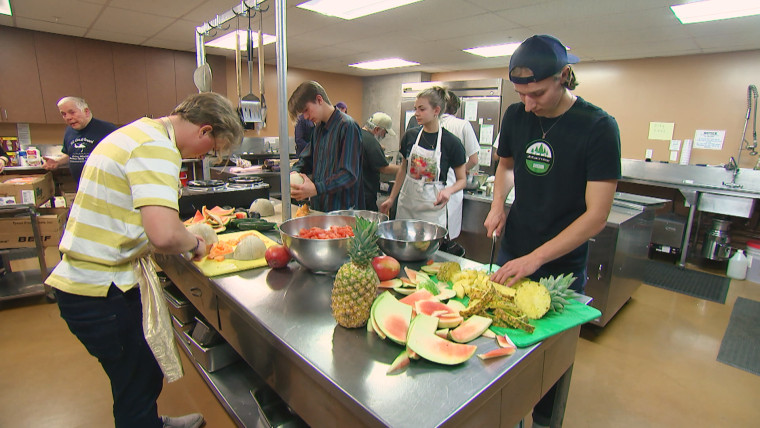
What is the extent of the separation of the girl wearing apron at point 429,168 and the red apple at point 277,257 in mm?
1213

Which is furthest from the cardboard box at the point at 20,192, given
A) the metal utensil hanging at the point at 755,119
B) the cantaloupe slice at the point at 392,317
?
the metal utensil hanging at the point at 755,119

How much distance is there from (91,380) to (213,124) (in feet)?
6.28

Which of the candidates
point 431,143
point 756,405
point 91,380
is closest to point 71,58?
point 91,380

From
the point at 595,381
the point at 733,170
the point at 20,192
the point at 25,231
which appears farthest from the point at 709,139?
the point at 20,192

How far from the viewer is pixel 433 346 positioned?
951 millimetres

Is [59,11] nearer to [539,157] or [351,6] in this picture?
[351,6]

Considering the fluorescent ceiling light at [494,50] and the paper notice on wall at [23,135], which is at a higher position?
the fluorescent ceiling light at [494,50]

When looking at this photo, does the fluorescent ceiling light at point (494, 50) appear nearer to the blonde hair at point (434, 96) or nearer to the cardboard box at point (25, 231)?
the blonde hair at point (434, 96)

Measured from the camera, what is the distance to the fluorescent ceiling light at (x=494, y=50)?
5.31m

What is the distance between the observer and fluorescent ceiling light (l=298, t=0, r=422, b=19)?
3635 mm

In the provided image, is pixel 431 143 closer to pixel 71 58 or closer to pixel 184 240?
pixel 184 240

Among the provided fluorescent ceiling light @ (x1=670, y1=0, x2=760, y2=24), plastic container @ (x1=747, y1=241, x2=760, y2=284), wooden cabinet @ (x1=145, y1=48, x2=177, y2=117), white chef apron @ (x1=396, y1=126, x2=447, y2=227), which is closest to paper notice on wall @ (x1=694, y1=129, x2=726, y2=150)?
plastic container @ (x1=747, y1=241, x2=760, y2=284)

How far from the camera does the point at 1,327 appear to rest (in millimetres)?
2814

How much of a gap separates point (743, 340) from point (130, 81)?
792 centimetres
